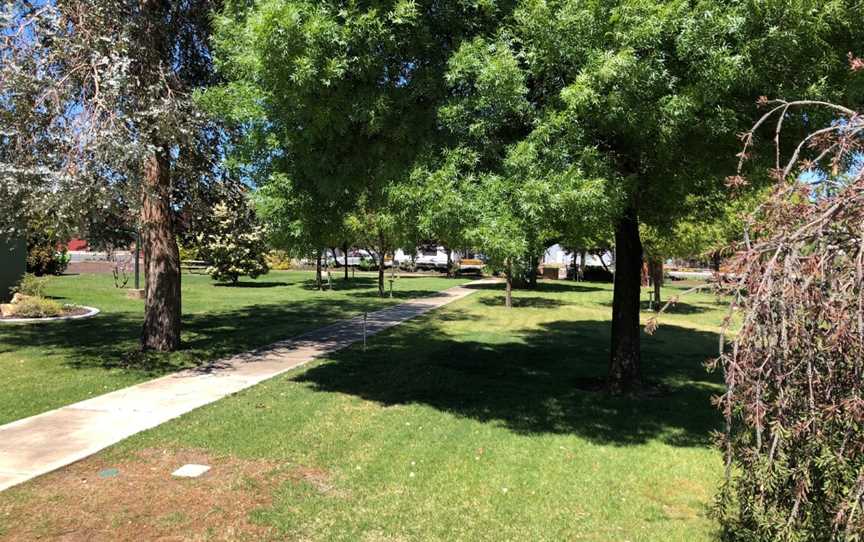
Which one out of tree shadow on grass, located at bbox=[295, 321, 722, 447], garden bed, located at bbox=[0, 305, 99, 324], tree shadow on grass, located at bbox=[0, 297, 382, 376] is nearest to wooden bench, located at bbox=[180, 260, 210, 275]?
tree shadow on grass, located at bbox=[0, 297, 382, 376]

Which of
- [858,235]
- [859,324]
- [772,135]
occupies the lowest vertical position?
[859,324]

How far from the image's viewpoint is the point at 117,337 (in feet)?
41.9

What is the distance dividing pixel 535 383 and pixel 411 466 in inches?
172

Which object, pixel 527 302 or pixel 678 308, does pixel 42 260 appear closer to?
pixel 527 302

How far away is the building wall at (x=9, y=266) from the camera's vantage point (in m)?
16.4

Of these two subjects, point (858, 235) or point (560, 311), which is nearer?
point (858, 235)

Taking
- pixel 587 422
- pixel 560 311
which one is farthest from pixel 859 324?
pixel 560 311

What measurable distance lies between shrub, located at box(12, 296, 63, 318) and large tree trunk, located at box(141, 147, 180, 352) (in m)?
6.20

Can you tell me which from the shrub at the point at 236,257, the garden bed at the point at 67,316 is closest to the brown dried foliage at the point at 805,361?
the garden bed at the point at 67,316

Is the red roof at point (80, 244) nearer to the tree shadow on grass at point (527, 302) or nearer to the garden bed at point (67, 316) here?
the garden bed at point (67, 316)

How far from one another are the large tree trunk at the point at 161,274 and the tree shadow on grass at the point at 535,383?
2.94 m

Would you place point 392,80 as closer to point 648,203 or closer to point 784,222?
point 648,203

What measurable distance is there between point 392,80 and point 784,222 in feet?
15.2

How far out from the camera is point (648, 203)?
8562 mm
